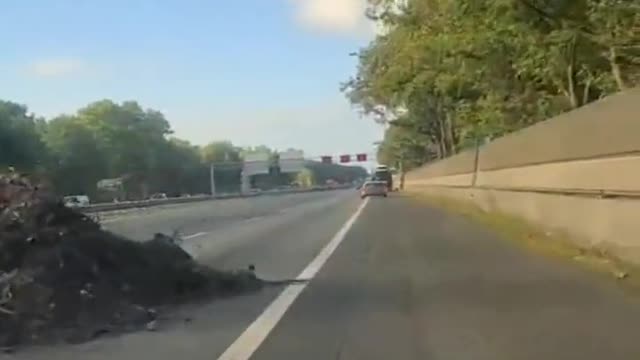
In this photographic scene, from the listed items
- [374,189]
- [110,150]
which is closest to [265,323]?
[374,189]

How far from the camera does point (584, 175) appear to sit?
2008cm

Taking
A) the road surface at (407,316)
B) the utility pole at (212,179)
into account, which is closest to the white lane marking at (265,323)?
the road surface at (407,316)

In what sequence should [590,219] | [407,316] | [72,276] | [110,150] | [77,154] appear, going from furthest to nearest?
[110,150] → [77,154] → [590,219] → [72,276] → [407,316]

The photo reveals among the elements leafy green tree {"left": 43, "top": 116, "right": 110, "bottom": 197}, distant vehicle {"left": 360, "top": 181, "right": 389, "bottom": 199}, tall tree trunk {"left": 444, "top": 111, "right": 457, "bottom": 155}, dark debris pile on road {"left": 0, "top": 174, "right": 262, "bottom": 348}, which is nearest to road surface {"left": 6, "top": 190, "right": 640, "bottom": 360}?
dark debris pile on road {"left": 0, "top": 174, "right": 262, "bottom": 348}

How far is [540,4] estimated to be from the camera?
28750mm

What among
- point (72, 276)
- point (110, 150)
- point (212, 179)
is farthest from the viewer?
point (212, 179)

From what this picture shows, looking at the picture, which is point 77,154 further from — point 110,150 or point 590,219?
point 590,219

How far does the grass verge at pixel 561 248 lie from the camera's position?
1446 centimetres

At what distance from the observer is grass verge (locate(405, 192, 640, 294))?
14464mm

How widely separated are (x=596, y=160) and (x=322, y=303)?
26.3 ft

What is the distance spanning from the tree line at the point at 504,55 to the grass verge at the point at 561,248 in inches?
208

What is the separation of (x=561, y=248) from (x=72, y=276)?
10769mm

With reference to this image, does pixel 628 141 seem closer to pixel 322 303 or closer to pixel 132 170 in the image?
pixel 322 303

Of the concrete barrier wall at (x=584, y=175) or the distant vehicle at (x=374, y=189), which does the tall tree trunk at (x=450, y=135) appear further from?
the concrete barrier wall at (x=584, y=175)
